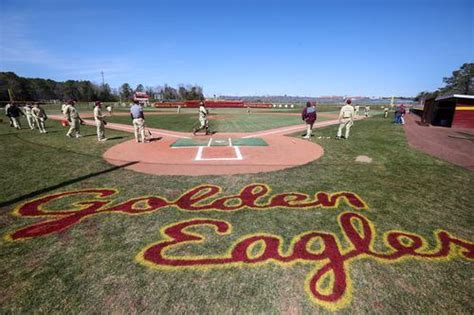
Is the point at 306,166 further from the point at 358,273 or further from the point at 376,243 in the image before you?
the point at 358,273

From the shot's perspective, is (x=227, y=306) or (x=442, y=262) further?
(x=442, y=262)

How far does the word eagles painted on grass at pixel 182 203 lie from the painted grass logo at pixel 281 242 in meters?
0.02

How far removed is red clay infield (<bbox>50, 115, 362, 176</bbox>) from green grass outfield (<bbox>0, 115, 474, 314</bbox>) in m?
0.75

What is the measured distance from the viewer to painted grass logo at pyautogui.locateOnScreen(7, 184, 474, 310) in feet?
11.7

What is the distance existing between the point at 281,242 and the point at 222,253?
3.46ft

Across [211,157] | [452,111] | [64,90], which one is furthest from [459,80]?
[64,90]

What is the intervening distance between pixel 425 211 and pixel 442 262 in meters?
1.98

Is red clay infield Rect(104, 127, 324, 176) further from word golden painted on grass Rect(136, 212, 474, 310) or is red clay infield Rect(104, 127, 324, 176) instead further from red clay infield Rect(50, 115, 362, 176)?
word golden painted on grass Rect(136, 212, 474, 310)

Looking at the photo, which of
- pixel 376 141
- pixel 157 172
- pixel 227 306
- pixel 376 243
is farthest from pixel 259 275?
pixel 376 141

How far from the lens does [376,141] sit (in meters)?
14.0

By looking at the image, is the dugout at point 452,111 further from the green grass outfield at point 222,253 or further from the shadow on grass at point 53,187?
the shadow on grass at point 53,187

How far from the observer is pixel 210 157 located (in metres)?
9.94

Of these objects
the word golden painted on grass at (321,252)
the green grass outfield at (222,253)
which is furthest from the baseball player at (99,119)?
the word golden painted on grass at (321,252)

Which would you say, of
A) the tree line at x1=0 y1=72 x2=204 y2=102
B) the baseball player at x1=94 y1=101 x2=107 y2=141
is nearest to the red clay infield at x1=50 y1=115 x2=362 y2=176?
the baseball player at x1=94 y1=101 x2=107 y2=141
